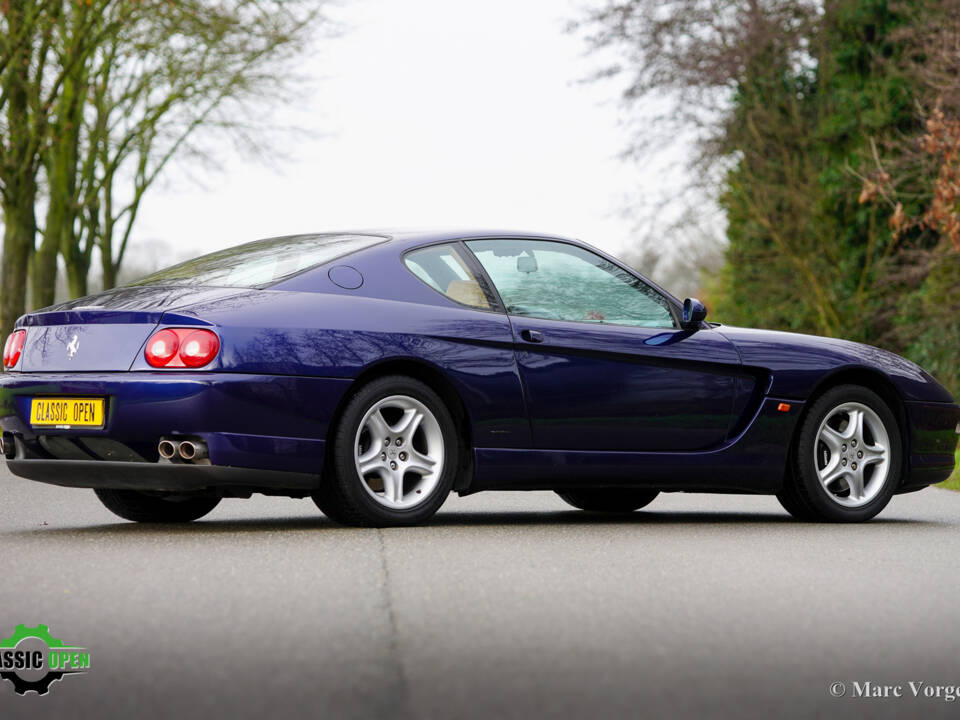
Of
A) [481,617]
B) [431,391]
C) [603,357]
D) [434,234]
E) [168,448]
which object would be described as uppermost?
[434,234]

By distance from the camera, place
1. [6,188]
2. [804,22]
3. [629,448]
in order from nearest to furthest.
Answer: [629,448]
[6,188]
[804,22]

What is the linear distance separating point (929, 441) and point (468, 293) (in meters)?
2.90

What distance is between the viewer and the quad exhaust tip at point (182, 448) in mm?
6285

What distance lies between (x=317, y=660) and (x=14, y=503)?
18.0 ft

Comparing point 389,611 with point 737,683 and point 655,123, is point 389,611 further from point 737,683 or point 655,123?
point 655,123

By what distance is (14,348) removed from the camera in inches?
277

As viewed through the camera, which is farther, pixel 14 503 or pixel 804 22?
pixel 804 22

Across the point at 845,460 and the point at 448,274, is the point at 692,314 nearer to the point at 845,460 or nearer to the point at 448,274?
the point at 845,460

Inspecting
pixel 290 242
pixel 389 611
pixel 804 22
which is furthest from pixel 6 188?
pixel 389 611

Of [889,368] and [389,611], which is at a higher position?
[889,368]

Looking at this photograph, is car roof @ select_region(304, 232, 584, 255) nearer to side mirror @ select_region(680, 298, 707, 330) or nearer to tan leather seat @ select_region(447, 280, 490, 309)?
tan leather seat @ select_region(447, 280, 490, 309)

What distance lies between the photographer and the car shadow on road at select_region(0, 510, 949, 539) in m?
6.95

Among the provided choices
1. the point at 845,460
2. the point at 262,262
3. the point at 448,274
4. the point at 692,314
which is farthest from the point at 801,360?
the point at 262,262

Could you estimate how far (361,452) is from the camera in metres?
6.71
